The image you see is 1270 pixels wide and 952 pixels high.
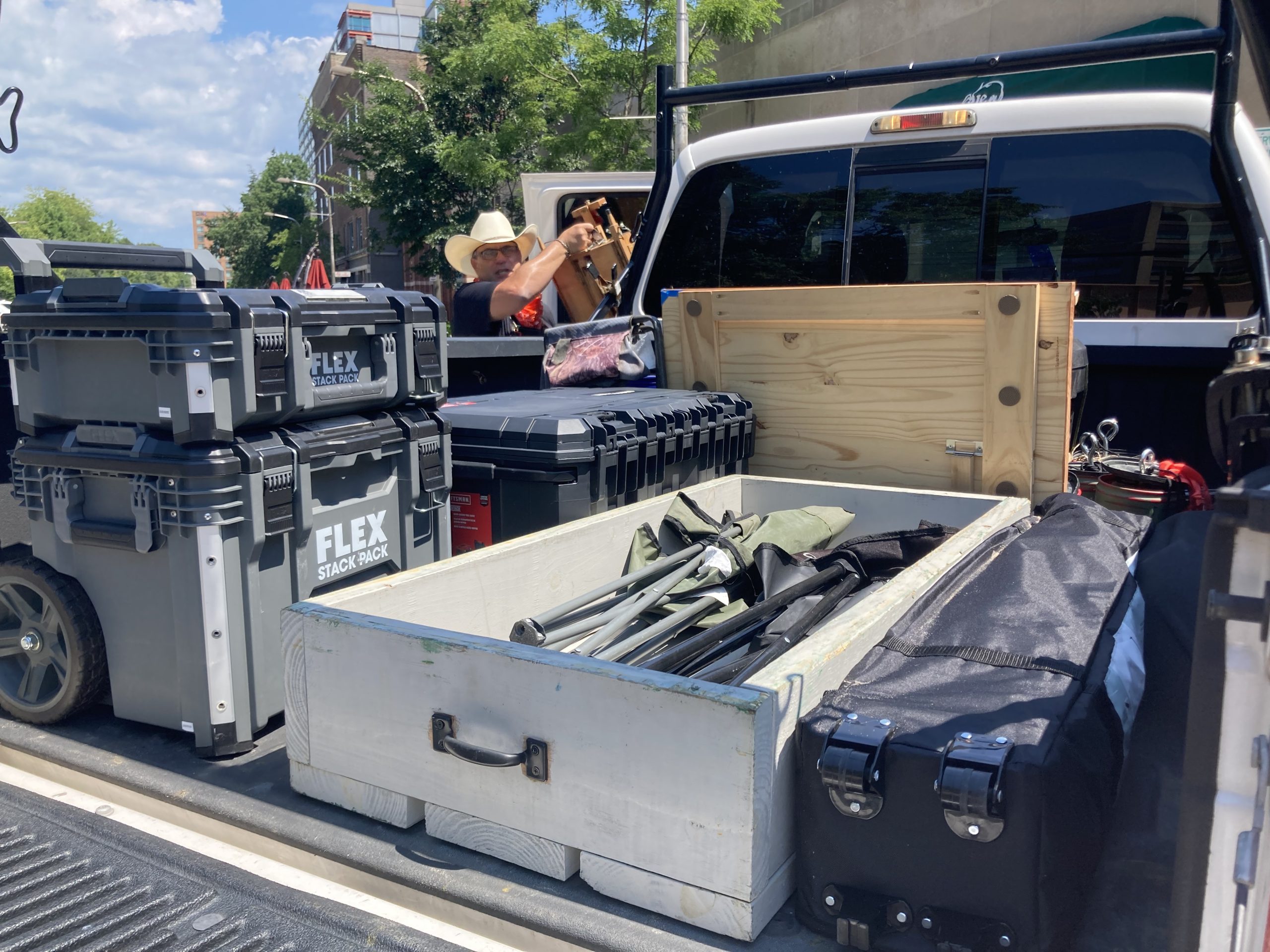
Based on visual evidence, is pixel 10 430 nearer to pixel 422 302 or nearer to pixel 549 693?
pixel 422 302

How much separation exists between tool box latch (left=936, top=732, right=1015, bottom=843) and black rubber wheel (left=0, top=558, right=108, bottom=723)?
6.54 feet

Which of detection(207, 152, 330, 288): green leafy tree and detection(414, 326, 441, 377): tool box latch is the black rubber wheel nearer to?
detection(414, 326, 441, 377): tool box latch

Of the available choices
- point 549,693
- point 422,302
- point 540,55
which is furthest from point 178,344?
point 540,55

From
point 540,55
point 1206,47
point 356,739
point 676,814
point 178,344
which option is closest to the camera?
point 676,814

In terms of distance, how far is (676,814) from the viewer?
5.15 ft

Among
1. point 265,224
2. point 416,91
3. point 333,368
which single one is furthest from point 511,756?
point 265,224

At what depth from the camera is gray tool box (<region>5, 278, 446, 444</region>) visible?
215 centimetres

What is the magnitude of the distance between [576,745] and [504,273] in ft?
15.7

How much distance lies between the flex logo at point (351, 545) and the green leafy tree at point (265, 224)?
59.2 meters

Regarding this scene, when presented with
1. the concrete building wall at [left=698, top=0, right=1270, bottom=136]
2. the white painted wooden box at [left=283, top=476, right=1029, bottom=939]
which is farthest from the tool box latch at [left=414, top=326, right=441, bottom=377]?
the concrete building wall at [left=698, top=0, right=1270, bottom=136]

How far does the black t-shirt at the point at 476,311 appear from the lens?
5.62m

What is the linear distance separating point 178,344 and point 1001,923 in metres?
1.88

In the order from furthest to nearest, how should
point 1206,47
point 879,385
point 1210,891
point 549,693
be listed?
point 879,385
point 1206,47
point 549,693
point 1210,891

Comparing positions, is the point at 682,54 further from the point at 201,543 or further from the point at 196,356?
the point at 201,543
